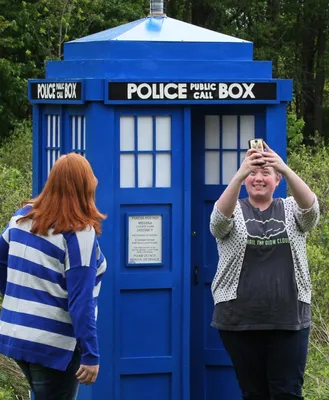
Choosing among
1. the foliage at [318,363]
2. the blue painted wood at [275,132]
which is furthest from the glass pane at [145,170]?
the foliage at [318,363]

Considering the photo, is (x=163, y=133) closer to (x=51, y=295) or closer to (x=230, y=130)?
(x=230, y=130)

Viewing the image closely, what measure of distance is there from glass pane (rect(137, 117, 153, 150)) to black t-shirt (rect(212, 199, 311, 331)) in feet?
3.20

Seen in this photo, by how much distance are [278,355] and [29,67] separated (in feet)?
67.3

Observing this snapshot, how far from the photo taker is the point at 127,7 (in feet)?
89.7

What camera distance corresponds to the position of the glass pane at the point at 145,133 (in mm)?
6113

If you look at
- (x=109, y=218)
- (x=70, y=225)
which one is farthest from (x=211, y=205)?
(x=70, y=225)

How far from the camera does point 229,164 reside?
21.2 feet

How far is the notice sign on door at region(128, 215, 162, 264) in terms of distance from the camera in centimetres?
616

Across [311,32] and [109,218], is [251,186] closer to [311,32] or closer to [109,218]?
[109,218]

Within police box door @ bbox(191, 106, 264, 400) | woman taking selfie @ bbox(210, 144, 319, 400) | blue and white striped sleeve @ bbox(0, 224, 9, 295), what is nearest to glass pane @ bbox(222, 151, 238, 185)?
police box door @ bbox(191, 106, 264, 400)

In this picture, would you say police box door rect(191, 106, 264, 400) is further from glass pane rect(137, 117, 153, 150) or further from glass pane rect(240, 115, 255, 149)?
glass pane rect(137, 117, 153, 150)

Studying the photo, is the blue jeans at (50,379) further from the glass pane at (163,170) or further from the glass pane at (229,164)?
the glass pane at (229,164)

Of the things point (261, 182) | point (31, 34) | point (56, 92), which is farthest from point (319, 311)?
point (31, 34)

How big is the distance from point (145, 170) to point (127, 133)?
240mm
